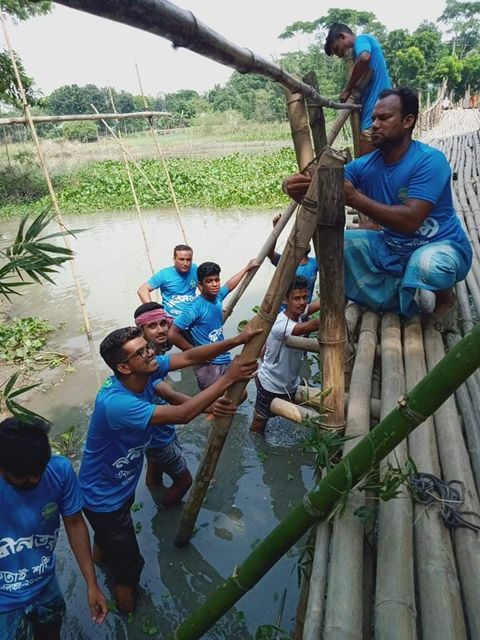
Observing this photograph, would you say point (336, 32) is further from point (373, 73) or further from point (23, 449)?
point (23, 449)

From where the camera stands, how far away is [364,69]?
4.06 m

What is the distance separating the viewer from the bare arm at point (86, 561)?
2225mm

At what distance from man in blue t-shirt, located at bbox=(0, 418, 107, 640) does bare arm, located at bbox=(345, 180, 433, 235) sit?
1781 mm

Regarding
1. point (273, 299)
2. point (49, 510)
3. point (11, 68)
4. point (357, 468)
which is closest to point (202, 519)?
point (49, 510)

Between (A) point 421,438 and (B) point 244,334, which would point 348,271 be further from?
(A) point 421,438

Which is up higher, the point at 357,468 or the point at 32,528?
the point at 357,468

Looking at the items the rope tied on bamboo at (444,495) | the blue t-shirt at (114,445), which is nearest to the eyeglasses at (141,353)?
the blue t-shirt at (114,445)

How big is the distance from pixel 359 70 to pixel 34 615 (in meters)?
4.34

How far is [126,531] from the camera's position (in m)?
2.69

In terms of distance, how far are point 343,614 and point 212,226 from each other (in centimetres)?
1188

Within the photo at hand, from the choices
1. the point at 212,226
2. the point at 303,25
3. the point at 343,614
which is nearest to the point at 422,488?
the point at 343,614

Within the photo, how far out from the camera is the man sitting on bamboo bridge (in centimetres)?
250

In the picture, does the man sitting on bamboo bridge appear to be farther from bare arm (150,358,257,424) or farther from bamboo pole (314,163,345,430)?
bare arm (150,358,257,424)

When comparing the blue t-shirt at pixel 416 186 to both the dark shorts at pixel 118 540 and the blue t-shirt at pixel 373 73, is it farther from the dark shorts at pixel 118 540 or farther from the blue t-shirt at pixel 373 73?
the dark shorts at pixel 118 540
